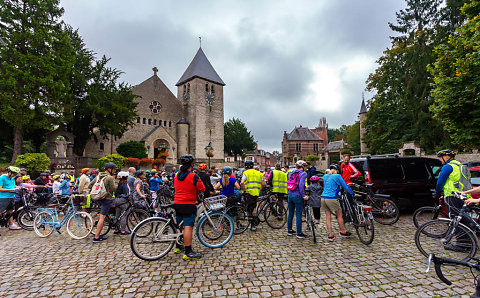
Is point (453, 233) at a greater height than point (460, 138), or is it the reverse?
point (460, 138)

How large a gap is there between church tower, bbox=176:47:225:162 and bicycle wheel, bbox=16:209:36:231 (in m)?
27.5

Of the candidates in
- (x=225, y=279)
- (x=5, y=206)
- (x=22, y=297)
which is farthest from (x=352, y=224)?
(x=5, y=206)

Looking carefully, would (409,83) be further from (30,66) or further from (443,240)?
(30,66)

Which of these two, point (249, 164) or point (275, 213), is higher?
point (249, 164)

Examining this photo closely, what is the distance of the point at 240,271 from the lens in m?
3.93

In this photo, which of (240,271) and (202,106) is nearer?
(240,271)

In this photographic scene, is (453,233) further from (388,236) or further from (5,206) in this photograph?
(5,206)

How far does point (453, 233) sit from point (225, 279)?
4185 mm

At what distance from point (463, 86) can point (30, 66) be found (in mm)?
27141

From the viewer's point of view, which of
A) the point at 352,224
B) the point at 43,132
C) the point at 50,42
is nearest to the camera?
the point at 352,224

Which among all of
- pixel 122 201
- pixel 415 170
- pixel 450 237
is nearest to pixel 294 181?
pixel 450 237

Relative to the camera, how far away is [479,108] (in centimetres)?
959

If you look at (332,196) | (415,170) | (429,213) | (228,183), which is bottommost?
(429,213)

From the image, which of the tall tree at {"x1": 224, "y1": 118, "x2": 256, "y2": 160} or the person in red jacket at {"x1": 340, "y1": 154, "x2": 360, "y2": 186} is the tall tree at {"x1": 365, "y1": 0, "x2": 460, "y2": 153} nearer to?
the person in red jacket at {"x1": 340, "y1": 154, "x2": 360, "y2": 186}
